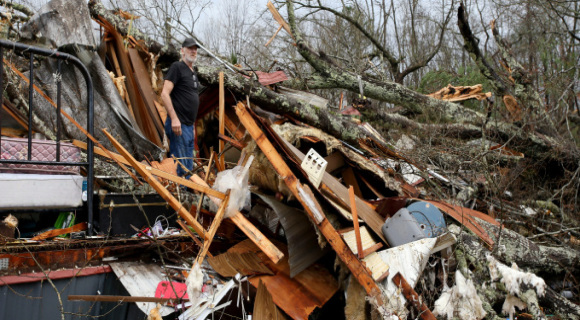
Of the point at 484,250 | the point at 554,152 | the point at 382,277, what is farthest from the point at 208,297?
the point at 554,152

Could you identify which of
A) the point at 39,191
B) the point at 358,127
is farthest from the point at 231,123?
the point at 39,191

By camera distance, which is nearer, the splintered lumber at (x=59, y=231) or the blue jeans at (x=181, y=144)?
the splintered lumber at (x=59, y=231)

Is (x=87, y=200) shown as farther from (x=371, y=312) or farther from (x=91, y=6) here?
(x=91, y=6)

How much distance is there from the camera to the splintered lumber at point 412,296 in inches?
107

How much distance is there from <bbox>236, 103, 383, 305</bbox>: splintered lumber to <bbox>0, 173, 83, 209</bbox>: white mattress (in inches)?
47.5

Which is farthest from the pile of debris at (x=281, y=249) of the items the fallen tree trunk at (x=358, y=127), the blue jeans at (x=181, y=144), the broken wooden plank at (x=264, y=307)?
the fallen tree trunk at (x=358, y=127)

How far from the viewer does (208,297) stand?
8.87 feet

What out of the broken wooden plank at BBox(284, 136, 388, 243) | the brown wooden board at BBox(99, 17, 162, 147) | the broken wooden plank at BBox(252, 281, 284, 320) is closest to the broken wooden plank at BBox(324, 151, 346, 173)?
the broken wooden plank at BBox(284, 136, 388, 243)

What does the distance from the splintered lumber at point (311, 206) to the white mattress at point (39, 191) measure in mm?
1207

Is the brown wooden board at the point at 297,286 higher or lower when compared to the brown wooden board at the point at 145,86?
lower

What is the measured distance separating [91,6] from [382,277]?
4790 millimetres

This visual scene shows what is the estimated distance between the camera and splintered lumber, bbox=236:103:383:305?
2670 mm

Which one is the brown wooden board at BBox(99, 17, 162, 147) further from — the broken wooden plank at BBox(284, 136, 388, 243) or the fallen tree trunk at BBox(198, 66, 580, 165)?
the broken wooden plank at BBox(284, 136, 388, 243)

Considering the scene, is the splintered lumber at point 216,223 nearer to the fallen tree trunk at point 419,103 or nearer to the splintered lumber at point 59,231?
the splintered lumber at point 59,231
